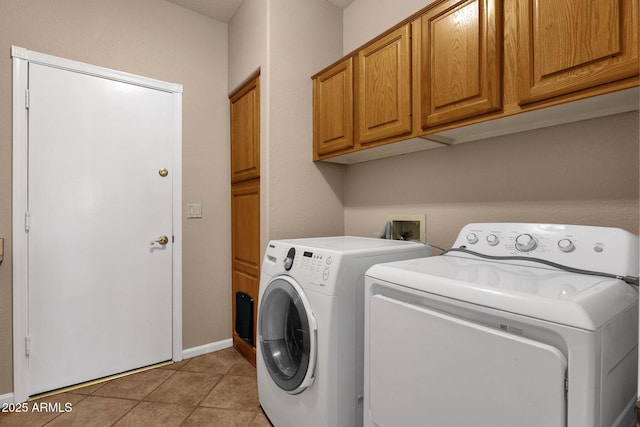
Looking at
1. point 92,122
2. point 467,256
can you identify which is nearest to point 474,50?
point 467,256

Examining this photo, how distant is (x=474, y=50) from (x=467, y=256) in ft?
2.74

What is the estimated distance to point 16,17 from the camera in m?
1.77

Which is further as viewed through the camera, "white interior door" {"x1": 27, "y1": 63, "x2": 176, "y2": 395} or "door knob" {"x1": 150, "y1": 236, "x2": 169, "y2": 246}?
"door knob" {"x1": 150, "y1": 236, "x2": 169, "y2": 246}

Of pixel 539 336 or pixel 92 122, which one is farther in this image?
pixel 92 122

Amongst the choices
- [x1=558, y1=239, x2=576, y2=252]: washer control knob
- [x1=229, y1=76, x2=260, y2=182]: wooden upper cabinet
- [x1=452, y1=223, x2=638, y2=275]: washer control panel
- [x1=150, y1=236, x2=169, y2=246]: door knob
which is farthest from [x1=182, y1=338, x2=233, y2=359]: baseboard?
[x1=558, y1=239, x2=576, y2=252]: washer control knob

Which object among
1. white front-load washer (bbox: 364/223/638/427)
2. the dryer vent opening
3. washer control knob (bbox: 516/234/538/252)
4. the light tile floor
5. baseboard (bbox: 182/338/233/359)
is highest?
washer control knob (bbox: 516/234/538/252)

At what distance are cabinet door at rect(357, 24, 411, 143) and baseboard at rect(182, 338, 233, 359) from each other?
1940 millimetres

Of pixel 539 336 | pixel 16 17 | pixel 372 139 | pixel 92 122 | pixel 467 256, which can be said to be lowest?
pixel 539 336

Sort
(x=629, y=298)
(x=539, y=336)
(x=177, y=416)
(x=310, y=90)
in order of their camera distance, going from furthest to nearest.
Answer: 1. (x=310, y=90)
2. (x=177, y=416)
3. (x=629, y=298)
4. (x=539, y=336)

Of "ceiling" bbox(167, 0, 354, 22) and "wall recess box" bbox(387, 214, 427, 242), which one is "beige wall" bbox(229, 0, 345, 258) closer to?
"ceiling" bbox(167, 0, 354, 22)

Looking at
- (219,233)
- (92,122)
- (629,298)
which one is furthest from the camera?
(219,233)

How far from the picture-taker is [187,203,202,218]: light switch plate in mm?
2338

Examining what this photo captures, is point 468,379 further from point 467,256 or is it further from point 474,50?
point 474,50

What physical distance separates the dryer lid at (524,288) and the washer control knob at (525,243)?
9 cm
